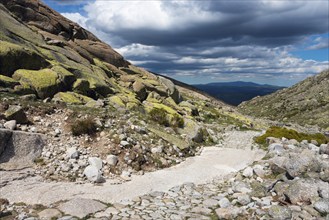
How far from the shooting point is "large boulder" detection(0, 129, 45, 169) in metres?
15.7

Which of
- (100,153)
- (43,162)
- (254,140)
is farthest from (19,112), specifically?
(254,140)

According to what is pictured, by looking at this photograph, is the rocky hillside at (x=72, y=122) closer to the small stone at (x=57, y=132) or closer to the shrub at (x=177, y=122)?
the shrub at (x=177, y=122)

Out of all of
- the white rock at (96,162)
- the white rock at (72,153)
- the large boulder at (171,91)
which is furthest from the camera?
the large boulder at (171,91)

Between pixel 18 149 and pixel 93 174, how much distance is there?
4.41m

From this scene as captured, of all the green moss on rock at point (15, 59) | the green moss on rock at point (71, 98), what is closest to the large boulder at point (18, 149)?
the green moss on rock at point (71, 98)

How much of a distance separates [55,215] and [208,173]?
10486 mm

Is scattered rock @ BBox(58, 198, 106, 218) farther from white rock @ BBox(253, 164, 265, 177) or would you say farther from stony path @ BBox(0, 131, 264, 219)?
white rock @ BBox(253, 164, 265, 177)

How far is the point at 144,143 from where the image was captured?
21125 mm

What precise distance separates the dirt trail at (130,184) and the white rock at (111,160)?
1.59m

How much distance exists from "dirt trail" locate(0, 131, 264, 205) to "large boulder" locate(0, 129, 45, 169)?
107 cm

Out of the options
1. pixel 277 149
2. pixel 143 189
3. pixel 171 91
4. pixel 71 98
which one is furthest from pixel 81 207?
pixel 171 91

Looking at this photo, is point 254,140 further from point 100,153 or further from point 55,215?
point 55,215

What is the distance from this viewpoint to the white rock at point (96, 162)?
56.3 feet

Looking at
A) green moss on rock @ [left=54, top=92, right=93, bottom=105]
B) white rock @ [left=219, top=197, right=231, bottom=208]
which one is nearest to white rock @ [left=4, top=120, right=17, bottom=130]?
green moss on rock @ [left=54, top=92, right=93, bottom=105]
